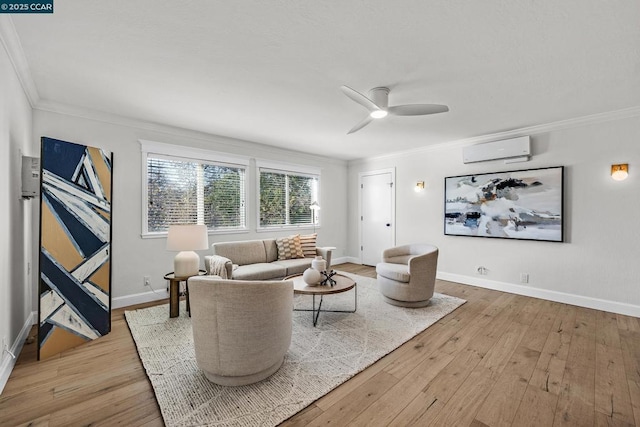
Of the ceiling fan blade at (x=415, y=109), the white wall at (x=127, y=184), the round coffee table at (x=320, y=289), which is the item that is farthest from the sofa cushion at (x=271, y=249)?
the ceiling fan blade at (x=415, y=109)

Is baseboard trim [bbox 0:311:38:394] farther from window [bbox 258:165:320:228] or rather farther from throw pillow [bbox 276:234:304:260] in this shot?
window [bbox 258:165:320:228]

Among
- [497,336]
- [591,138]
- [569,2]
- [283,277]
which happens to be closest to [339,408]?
[497,336]

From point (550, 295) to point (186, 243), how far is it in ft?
16.3

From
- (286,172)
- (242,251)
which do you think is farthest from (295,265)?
(286,172)

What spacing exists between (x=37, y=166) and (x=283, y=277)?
2991mm

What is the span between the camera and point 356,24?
73.8 inches

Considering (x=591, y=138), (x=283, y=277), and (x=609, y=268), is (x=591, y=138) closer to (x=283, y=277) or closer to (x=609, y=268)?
(x=609, y=268)

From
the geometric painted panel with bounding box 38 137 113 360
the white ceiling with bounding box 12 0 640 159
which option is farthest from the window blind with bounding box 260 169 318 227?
the geometric painted panel with bounding box 38 137 113 360

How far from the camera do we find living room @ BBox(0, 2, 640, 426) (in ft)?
6.86

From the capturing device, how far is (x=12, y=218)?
2400 mm

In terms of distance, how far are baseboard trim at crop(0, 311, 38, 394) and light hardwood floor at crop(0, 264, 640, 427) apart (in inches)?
2.3

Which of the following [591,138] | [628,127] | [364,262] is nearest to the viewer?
[628,127]

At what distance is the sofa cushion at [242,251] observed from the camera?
4230 mm

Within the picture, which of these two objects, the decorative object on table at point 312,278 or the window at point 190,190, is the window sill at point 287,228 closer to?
the window at point 190,190
